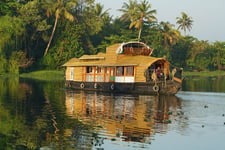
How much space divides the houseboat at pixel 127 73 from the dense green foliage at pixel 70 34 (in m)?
29.5

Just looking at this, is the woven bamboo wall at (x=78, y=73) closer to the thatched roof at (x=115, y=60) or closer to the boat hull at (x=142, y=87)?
the thatched roof at (x=115, y=60)

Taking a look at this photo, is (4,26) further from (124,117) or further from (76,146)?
(76,146)

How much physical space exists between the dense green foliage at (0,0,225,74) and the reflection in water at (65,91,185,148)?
1651 inches

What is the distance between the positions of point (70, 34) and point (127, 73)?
129ft

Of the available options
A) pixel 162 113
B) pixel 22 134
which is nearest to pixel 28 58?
pixel 162 113

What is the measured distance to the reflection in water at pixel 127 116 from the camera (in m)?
16.4

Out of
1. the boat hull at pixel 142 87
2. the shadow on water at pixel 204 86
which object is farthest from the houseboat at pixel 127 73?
the shadow on water at pixel 204 86

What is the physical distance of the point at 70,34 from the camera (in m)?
72.8

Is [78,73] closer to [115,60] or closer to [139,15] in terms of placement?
[115,60]

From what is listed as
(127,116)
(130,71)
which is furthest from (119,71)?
(127,116)

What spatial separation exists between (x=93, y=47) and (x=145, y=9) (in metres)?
13.6

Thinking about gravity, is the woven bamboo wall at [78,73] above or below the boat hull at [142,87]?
above

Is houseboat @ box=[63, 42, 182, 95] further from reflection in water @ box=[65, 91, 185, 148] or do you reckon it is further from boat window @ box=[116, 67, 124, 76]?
reflection in water @ box=[65, 91, 185, 148]

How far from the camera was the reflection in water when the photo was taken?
16.4 m
